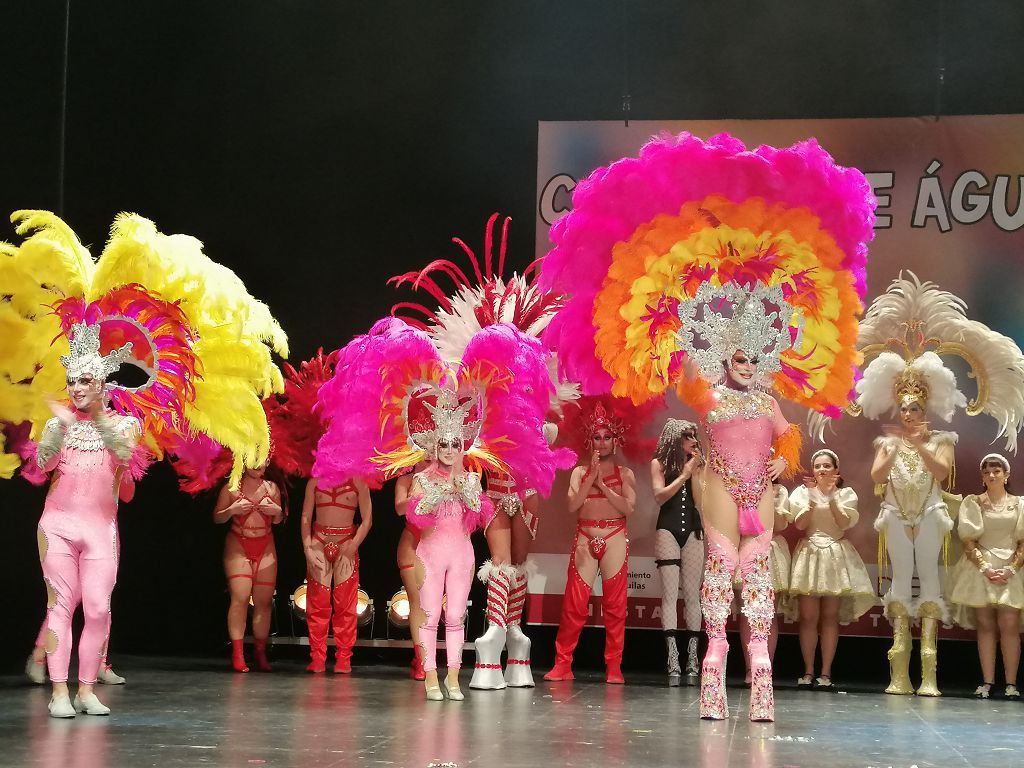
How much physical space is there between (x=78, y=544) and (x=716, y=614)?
9.39 feet

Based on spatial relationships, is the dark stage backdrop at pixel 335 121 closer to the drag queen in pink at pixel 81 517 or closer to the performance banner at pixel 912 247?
the performance banner at pixel 912 247

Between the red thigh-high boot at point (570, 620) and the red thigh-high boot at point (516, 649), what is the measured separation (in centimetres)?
32

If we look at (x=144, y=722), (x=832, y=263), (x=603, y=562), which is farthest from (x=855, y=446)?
(x=144, y=722)

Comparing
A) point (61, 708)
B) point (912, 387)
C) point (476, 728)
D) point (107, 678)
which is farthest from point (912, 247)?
point (61, 708)

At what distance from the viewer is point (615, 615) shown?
7652 millimetres

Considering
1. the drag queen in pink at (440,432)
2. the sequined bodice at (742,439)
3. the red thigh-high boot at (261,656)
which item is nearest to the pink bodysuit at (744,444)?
the sequined bodice at (742,439)

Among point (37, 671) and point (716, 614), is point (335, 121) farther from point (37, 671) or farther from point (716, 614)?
point (716, 614)

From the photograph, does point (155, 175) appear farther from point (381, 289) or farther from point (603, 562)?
point (603, 562)

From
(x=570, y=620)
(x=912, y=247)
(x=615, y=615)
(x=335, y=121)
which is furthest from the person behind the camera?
(x=335, y=121)

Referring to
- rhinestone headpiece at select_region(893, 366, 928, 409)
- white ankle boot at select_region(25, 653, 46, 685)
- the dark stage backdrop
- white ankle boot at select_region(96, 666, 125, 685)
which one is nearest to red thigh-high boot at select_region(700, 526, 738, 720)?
rhinestone headpiece at select_region(893, 366, 928, 409)

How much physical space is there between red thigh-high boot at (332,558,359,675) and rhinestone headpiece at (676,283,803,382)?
2.90m

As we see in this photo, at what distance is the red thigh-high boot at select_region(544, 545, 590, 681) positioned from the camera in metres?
7.74

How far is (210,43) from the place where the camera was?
8.94 m

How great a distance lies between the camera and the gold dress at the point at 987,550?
7.49 m
